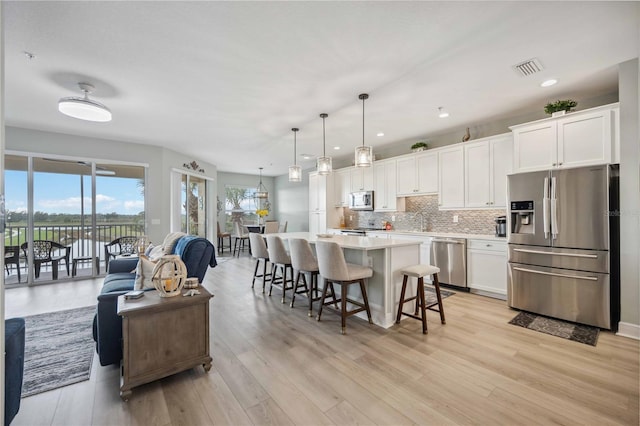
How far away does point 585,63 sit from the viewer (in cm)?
267

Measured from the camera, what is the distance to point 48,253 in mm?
4879

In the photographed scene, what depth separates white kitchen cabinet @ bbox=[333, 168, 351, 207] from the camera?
21.9 feet

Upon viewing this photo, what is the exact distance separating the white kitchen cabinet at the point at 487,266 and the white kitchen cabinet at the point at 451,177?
0.78m

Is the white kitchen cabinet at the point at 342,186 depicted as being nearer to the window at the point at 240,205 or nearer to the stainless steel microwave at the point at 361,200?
the stainless steel microwave at the point at 361,200

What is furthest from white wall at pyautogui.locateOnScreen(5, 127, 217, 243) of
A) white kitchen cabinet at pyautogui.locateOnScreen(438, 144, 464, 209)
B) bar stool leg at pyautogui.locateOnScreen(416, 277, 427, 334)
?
white kitchen cabinet at pyautogui.locateOnScreen(438, 144, 464, 209)

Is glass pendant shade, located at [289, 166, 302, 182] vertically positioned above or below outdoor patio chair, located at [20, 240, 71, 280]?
above

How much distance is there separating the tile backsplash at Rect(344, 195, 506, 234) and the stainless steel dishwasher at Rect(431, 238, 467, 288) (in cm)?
64

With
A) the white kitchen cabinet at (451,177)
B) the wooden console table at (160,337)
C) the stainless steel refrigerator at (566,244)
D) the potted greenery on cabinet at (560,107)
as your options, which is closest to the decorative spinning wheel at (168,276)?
the wooden console table at (160,337)

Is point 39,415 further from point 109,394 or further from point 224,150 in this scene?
point 224,150

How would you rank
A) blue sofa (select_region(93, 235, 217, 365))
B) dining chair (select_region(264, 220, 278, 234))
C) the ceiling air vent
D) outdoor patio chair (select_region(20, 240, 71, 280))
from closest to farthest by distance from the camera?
blue sofa (select_region(93, 235, 217, 365)) → the ceiling air vent → outdoor patio chair (select_region(20, 240, 71, 280)) → dining chair (select_region(264, 220, 278, 234))

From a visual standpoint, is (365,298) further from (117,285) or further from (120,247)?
(120,247)

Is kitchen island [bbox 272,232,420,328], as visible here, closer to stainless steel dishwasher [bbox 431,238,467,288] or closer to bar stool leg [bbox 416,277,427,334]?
bar stool leg [bbox 416,277,427,334]

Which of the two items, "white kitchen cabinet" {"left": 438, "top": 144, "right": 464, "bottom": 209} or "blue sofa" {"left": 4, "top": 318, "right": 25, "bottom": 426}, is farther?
"white kitchen cabinet" {"left": 438, "top": 144, "right": 464, "bottom": 209}

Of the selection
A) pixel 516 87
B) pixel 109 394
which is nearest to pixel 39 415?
pixel 109 394
